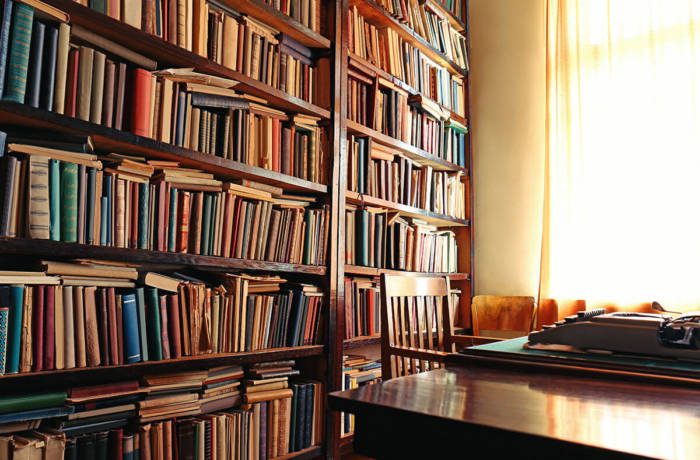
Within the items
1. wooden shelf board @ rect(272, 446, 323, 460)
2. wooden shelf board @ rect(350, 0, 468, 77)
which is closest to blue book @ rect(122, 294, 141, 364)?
wooden shelf board @ rect(272, 446, 323, 460)

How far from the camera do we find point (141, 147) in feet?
5.73

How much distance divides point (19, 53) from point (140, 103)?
14.6 inches

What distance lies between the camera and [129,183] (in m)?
1.72

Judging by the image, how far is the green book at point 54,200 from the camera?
151 centimetres

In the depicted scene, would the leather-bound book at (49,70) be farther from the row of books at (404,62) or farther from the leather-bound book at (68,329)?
the row of books at (404,62)

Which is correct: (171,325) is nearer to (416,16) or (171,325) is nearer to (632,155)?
(416,16)

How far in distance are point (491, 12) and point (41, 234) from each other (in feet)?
11.2

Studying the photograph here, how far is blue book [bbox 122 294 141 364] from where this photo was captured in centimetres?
167

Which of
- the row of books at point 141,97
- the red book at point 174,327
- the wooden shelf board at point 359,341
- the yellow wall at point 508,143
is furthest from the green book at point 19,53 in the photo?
Answer: the yellow wall at point 508,143

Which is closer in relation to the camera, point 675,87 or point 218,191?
point 218,191

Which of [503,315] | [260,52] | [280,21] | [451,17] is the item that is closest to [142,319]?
[260,52]

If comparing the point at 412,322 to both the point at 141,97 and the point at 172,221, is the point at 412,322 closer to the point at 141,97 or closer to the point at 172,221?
the point at 172,221

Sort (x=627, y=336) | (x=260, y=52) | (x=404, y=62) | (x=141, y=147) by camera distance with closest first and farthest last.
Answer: (x=627, y=336) < (x=141, y=147) < (x=260, y=52) < (x=404, y=62)

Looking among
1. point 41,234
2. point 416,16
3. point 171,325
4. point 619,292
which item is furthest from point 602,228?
point 41,234
